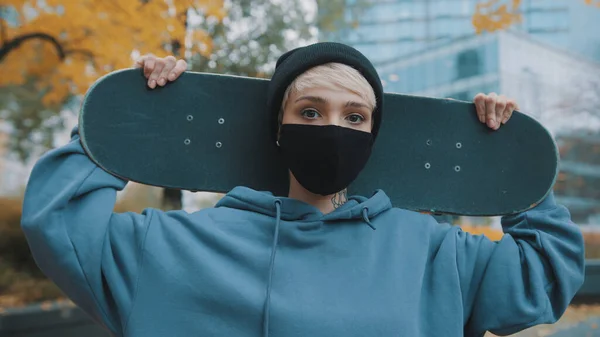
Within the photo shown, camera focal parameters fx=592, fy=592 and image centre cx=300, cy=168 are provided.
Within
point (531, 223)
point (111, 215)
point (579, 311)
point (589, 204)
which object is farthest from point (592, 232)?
point (111, 215)

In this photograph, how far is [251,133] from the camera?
186 centimetres

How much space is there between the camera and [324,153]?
1565mm

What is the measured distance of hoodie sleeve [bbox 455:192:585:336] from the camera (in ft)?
5.01

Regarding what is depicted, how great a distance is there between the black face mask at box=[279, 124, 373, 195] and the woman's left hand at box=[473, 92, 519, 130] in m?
0.45

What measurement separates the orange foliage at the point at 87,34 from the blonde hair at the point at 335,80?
114 inches

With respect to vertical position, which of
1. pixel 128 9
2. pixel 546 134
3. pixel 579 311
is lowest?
pixel 579 311

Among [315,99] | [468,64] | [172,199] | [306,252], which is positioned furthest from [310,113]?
[468,64]

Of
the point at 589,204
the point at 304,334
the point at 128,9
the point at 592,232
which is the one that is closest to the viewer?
the point at 304,334

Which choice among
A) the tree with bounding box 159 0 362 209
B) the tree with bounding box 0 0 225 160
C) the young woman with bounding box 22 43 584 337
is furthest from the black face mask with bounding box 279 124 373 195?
the tree with bounding box 159 0 362 209

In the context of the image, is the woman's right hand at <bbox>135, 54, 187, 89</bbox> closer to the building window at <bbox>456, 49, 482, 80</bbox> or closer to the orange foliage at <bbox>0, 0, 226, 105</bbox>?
the orange foliage at <bbox>0, 0, 226, 105</bbox>

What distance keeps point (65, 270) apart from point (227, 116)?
68 cm

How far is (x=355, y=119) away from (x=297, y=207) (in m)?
0.29

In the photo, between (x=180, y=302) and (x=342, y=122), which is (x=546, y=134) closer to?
(x=342, y=122)

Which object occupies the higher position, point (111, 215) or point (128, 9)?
point (128, 9)
